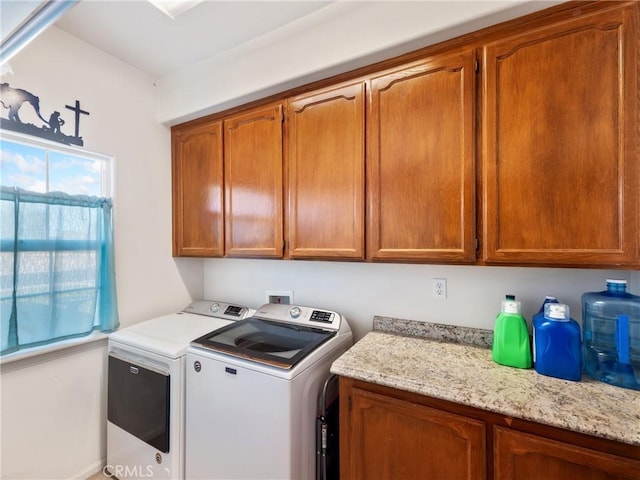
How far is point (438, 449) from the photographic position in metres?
1.06

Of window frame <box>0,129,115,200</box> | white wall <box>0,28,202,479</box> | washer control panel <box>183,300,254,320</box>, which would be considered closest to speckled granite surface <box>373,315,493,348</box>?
washer control panel <box>183,300,254,320</box>

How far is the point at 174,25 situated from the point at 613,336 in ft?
8.47

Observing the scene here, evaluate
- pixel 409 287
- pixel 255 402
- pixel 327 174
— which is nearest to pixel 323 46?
pixel 327 174

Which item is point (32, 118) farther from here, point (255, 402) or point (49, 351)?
point (255, 402)

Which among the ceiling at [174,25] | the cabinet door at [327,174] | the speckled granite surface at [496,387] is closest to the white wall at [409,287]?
the speckled granite surface at [496,387]

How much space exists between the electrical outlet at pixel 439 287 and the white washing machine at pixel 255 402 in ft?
1.99

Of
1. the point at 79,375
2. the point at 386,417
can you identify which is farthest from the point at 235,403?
the point at 79,375

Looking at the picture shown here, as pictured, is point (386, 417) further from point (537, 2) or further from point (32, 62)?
point (32, 62)

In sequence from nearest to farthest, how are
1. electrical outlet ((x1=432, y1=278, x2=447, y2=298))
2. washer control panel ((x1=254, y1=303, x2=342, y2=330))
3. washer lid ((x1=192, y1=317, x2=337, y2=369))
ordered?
washer lid ((x1=192, y1=317, x2=337, y2=369)), electrical outlet ((x1=432, y1=278, x2=447, y2=298)), washer control panel ((x1=254, y1=303, x2=342, y2=330))

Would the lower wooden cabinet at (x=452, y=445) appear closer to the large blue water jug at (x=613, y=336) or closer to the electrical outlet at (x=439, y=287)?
the large blue water jug at (x=613, y=336)

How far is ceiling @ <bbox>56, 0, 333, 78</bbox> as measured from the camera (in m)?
1.43

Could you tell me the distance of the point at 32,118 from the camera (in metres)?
1.48

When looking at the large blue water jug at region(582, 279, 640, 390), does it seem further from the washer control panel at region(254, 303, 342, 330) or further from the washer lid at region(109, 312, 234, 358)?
the washer lid at region(109, 312, 234, 358)

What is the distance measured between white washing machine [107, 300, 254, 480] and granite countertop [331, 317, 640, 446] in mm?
951
